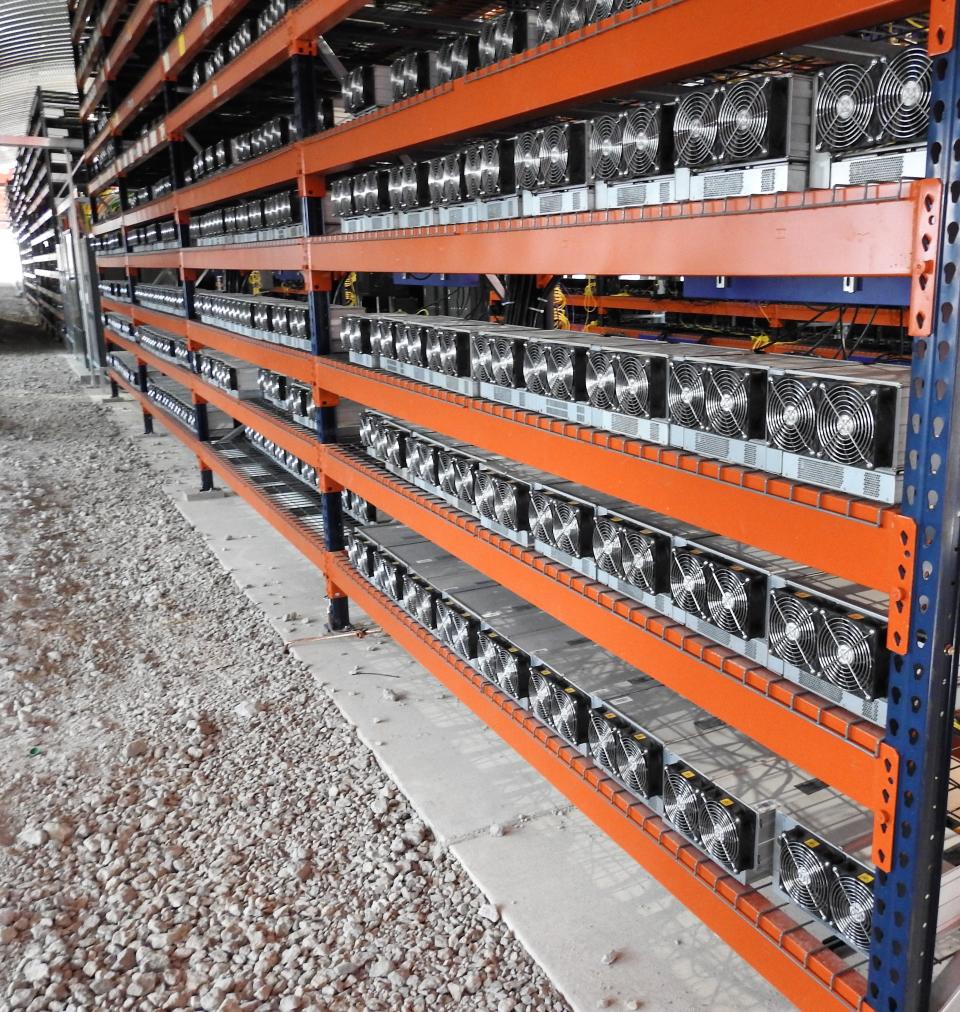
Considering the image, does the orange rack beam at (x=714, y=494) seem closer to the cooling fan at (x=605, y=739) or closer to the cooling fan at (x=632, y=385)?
the cooling fan at (x=632, y=385)

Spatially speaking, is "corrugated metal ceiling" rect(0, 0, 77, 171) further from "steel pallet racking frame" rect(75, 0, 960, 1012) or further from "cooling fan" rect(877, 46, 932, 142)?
"cooling fan" rect(877, 46, 932, 142)

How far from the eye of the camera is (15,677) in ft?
13.5

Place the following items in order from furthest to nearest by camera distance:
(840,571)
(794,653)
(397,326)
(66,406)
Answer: (66,406) → (397,326) → (794,653) → (840,571)

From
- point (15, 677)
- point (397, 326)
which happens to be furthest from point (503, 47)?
point (15, 677)

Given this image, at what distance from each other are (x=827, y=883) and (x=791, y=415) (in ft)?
3.13

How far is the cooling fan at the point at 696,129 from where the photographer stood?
1872 millimetres

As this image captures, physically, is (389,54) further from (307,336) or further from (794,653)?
(794,653)

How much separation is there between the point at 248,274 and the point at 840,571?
24.0 ft

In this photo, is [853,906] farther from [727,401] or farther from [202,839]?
[202,839]

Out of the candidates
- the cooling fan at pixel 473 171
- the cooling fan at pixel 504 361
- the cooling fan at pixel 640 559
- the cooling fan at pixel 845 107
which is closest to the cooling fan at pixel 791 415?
the cooling fan at pixel 845 107

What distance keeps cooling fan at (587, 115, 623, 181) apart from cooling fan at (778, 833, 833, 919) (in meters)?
1.56

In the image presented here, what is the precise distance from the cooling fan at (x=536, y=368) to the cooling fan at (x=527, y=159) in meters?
0.44

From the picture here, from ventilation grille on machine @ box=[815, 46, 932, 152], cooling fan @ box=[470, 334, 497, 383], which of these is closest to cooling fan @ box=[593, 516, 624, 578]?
cooling fan @ box=[470, 334, 497, 383]

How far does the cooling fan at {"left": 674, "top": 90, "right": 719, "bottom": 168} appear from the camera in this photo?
1.87m
